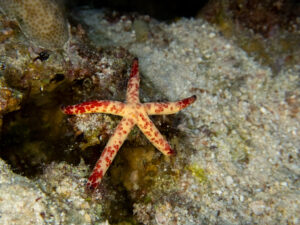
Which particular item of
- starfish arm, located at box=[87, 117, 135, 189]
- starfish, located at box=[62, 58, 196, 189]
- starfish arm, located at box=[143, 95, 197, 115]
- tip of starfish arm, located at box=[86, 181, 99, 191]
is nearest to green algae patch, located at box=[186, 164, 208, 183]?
starfish, located at box=[62, 58, 196, 189]

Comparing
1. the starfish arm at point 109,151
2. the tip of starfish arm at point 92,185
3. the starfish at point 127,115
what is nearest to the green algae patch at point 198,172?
the starfish at point 127,115

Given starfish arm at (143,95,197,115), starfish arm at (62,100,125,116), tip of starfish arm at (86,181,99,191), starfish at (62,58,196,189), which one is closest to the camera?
tip of starfish arm at (86,181,99,191)

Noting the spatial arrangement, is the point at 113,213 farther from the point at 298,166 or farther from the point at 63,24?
the point at 298,166

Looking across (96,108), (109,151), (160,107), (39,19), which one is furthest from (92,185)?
(39,19)

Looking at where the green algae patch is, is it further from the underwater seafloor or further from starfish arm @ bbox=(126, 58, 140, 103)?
starfish arm @ bbox=(126, 58, 140, 103)

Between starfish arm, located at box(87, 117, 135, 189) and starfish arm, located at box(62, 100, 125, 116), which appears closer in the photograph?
starfish arm, located at box(87, 117, 135, 189)

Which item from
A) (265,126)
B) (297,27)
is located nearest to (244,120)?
(265,126)
